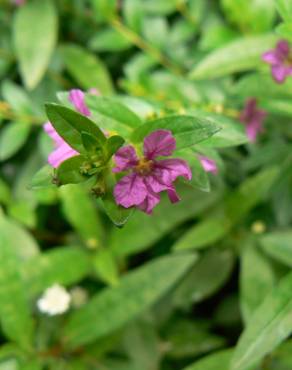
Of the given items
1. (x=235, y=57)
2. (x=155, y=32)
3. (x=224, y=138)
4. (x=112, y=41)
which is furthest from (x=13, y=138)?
(x=224, y=138)

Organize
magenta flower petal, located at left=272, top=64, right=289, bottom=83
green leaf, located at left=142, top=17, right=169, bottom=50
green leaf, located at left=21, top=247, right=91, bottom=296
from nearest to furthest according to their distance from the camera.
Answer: magenta flower petal, located at left=272, top=64, right=289, bottom=83 < green leaf, located at left=21, top=247, right=91, bottom=296 < green leaf, located at left=142, top=17, right=169, bottom=50

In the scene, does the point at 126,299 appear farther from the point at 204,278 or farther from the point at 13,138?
the point at 13,138

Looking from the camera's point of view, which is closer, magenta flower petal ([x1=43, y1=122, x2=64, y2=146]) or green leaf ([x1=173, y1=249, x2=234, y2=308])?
magenta flower petal ([x1=43, y1=122, x2=64, y2=146])

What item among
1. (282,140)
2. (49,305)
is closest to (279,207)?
(282,140)

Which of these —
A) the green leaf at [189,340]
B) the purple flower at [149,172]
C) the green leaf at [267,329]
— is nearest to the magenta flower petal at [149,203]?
the purple flower at [149,172]

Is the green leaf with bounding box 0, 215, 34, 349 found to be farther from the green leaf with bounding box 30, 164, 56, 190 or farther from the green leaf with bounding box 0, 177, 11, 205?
the green leaf with bounding box 30, 164, 56, 190

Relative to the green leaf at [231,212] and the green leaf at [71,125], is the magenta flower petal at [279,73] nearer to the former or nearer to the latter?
the green leaf at [231,212]

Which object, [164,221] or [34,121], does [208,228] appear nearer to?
[164,221]

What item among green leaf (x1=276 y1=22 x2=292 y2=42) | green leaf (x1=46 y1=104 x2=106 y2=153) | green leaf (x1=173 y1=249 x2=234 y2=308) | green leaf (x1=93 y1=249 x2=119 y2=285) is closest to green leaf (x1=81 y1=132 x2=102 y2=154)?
green leaf (x1=46 y1=104 x2=106 y2=153)
